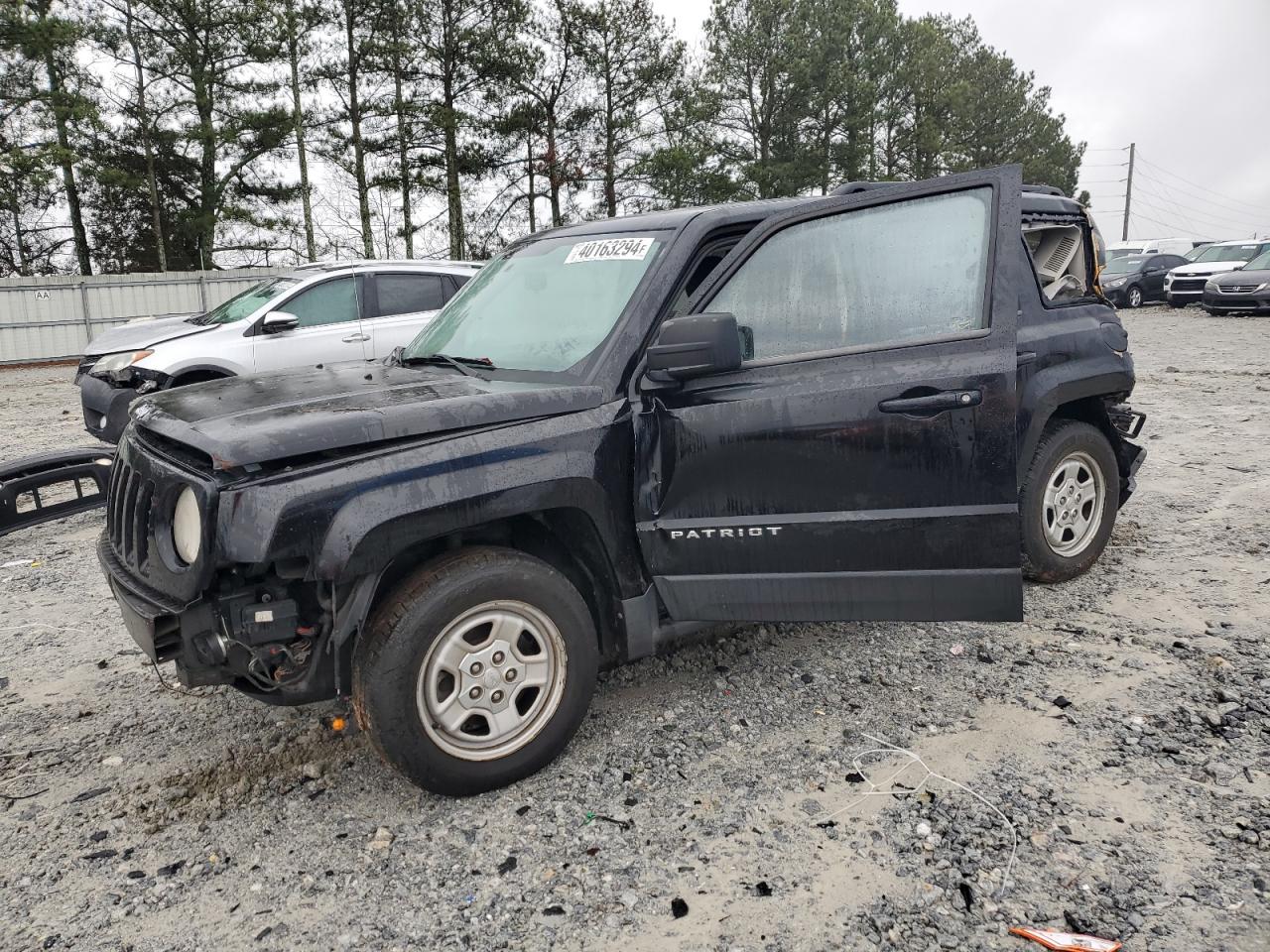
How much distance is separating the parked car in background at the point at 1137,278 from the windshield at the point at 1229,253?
1.76m

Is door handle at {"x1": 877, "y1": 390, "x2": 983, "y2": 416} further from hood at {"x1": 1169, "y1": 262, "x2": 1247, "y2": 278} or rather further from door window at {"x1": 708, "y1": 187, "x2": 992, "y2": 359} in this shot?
hood at {"x1": 1169, "y1": 262, "x2": 1247, "y2": 278}

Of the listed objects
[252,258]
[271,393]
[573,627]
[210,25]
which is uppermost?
[210,25]

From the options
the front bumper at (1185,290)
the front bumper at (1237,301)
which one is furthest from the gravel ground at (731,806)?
the front bumper at (1185,290)

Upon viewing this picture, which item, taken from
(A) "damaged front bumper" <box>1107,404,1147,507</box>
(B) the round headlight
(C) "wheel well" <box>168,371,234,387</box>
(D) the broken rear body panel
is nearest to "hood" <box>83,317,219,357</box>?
(C) "wheel well" <box>168,371,234,387</box>

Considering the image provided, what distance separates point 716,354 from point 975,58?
51446 millimetres

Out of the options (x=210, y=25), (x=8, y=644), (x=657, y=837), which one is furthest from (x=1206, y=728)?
(x=210, y=25)

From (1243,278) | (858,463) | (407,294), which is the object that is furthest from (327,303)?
(1243,278)

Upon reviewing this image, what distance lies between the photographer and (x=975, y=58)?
47.0m

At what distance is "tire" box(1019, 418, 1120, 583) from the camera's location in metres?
4.61

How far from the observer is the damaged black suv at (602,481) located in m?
2.81

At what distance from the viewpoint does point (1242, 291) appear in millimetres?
20312

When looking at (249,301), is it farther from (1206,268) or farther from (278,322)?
(1206,268)

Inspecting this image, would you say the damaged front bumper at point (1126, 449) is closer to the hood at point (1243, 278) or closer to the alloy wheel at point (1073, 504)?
the alloy wheel at point (1073, 504)

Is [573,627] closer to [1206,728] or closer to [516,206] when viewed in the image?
[1206,728]
